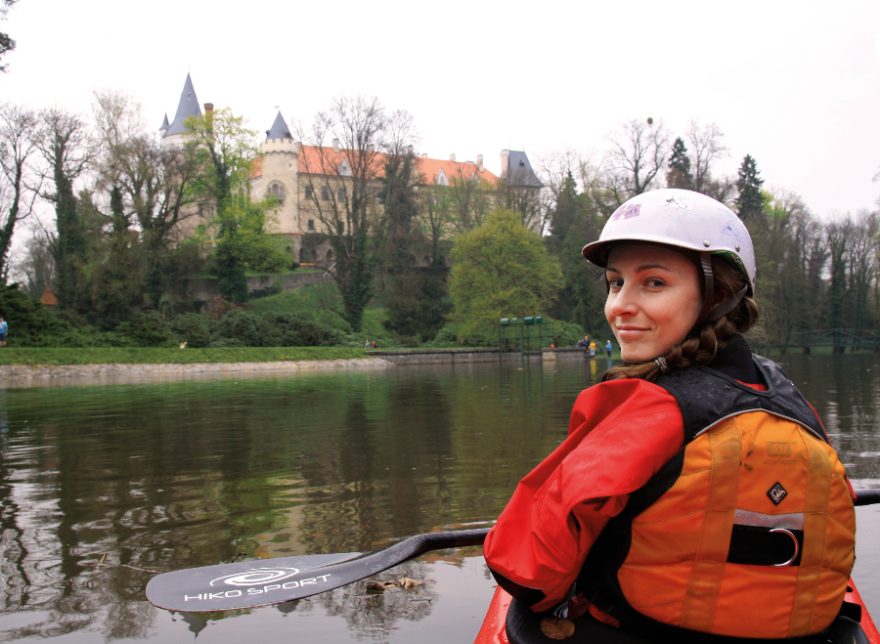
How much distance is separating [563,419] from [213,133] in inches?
2116

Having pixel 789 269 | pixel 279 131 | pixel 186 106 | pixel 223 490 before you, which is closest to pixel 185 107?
pixel 186 106

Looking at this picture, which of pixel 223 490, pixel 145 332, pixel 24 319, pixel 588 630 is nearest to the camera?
pixel 588 630

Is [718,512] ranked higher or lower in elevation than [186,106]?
lower

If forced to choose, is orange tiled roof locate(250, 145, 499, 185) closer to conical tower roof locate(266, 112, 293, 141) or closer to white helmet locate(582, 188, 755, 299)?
conical tower roof locate(266, 112, 293, 141)

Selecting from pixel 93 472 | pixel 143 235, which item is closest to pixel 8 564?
pixel 93 472

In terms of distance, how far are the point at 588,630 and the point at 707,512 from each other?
540mm

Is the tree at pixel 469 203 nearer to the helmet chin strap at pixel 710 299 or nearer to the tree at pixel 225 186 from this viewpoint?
the tree at pixel 225 186

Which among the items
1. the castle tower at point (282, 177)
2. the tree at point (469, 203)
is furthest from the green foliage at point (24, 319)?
the tree at point (469, 203)

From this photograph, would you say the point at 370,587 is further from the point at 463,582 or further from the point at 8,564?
the point at 8,564

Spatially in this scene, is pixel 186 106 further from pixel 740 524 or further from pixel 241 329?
pixel 740 524

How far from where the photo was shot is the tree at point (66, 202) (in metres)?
47.3

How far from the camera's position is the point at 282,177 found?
258 ft

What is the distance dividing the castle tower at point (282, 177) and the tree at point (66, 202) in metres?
28.1

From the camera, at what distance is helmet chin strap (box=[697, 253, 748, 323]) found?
220cm
